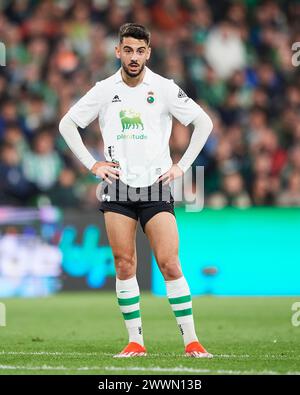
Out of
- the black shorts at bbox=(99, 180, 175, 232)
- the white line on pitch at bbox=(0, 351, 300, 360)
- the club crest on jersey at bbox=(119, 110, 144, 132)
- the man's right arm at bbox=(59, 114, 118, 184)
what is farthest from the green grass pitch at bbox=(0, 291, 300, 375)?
the club crest on jersey at bbox=(119, 110, 144, 132)

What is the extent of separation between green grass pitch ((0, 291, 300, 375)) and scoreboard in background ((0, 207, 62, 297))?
1.09 ft

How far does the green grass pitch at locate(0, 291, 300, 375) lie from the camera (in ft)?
26.3

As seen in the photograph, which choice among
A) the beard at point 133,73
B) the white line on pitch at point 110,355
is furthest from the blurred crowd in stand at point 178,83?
the beard at point 133,73

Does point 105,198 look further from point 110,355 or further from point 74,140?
point 110,355

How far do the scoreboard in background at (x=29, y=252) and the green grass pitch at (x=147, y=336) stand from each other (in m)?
0.33

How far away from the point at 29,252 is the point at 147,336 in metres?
5.12

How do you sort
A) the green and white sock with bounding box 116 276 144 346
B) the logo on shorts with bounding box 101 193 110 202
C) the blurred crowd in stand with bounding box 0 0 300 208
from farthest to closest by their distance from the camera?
1. the blurred crowd in stand with bounding box 0 0 300 208
2. the green and white sock with bounding box 116 276 144 346
3. the logo on shorts with bounding box 101 193 110 202

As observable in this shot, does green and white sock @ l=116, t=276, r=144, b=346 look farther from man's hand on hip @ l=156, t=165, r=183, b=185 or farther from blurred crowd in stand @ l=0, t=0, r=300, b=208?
blurred crowd in stand @ l=0, t=0, r=300, b=208

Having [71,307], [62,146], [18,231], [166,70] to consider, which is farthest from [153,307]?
[166,70]

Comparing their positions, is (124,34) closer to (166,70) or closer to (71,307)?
(71,307)

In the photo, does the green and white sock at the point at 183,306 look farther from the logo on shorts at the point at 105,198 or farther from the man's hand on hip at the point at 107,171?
the man's hand on hip at the point at 107,171

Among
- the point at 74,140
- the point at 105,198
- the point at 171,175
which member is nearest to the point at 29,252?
the point at 74,140

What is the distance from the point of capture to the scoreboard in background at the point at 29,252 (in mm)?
15703

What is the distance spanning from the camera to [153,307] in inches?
562
